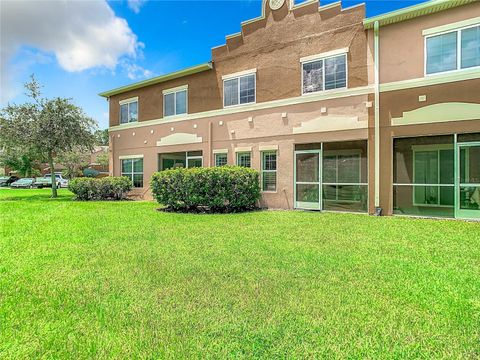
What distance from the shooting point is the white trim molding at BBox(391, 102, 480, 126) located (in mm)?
9568

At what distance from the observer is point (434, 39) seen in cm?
1023

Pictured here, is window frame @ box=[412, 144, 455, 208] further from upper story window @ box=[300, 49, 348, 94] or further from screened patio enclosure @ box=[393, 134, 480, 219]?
upper story window @ box=[300, 49, 348, 94]

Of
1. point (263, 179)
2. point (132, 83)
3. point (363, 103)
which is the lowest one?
point (263, 179)

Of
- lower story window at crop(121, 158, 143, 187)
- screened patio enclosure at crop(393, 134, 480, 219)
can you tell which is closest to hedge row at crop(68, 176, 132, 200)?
lower story window at crop(121, 158, 143, 187)

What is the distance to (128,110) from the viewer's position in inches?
774

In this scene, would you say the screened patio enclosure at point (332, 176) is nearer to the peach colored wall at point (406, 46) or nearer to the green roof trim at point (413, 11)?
the peach colored wall at point (406, 46)

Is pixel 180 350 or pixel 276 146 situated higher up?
pixel 276 146

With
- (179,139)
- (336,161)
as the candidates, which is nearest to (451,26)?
(336,161)

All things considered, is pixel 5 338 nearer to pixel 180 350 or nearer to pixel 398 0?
pixel 180 350

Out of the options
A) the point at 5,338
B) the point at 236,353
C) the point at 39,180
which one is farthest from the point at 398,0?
the point at 39,180

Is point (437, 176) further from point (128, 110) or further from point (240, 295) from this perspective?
point (128, 110)

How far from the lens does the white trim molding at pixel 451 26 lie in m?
9.55

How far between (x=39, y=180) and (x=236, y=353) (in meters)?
40.7

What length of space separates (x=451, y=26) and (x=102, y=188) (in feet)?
60.5
